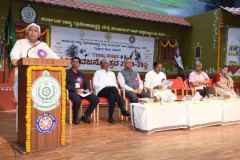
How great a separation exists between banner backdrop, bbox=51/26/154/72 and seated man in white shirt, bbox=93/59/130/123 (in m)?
1.65

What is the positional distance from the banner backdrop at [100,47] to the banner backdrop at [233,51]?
1.80m

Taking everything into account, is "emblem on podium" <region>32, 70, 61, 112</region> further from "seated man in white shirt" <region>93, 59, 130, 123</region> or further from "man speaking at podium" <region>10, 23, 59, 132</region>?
"seated man in white shirt" <region>93, 59, 130, 123</region>

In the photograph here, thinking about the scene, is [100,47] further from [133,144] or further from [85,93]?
[133,144]

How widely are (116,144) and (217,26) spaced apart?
16.9 feet

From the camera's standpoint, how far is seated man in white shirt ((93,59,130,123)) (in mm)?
5102

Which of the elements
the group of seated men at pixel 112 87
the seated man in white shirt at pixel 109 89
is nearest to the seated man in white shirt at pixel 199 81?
the group of seated men at pixel 112 87

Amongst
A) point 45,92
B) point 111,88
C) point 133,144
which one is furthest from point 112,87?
point 45,92

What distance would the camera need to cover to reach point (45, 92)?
3.15 meters

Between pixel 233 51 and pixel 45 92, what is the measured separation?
6.02 meters

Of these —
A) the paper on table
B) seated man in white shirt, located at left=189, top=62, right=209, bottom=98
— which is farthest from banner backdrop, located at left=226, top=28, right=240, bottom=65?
the paper on table

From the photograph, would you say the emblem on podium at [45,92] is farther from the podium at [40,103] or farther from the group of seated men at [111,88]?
the group of seated men at [111,88]

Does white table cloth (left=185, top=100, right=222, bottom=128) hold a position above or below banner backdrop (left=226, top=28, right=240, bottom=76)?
A: below

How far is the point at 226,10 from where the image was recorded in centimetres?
747

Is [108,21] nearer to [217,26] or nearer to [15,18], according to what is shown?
[15,18]
